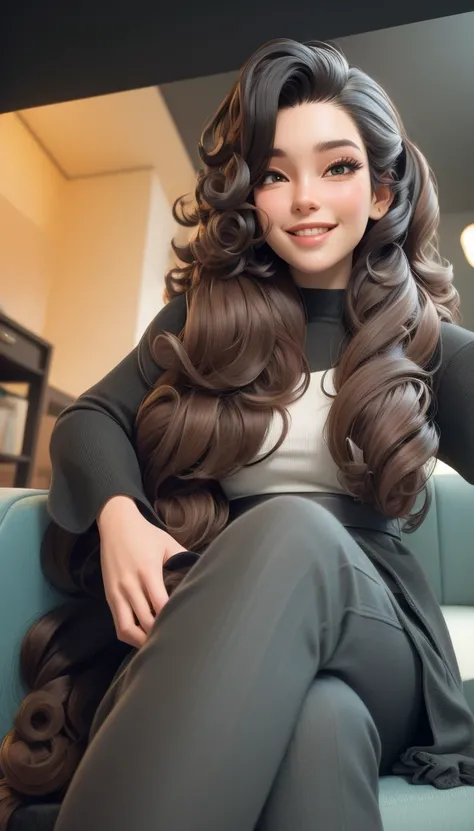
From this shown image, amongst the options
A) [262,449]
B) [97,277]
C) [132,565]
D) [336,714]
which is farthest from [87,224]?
[336,714]

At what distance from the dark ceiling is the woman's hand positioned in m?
1.60

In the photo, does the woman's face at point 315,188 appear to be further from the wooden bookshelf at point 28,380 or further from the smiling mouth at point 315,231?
the wooden bookshelf at point 28,380

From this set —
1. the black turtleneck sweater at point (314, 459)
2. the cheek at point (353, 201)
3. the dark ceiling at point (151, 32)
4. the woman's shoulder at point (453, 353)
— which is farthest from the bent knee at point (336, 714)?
the dark ceiling at point (151, 32)

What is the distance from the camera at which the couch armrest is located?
1.89 feet

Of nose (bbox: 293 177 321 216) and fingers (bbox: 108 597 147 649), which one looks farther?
nose (bbox: 293 177 321 216)

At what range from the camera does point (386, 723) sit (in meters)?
0.46

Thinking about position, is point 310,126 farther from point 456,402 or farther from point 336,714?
point 336,714

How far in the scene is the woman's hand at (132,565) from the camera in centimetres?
49

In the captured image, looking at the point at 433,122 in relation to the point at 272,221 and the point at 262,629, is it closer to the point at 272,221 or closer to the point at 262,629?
the point at 272,221

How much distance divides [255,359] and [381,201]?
0.25 metres

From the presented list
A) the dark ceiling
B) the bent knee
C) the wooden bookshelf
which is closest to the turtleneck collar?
the bent knee

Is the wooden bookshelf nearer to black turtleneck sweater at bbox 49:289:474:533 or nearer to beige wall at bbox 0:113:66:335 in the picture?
beige wall at bbox 0:113:66:335

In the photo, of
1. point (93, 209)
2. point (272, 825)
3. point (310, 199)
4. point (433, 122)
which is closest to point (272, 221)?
point (310, 199)

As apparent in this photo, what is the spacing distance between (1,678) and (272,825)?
33 cm
